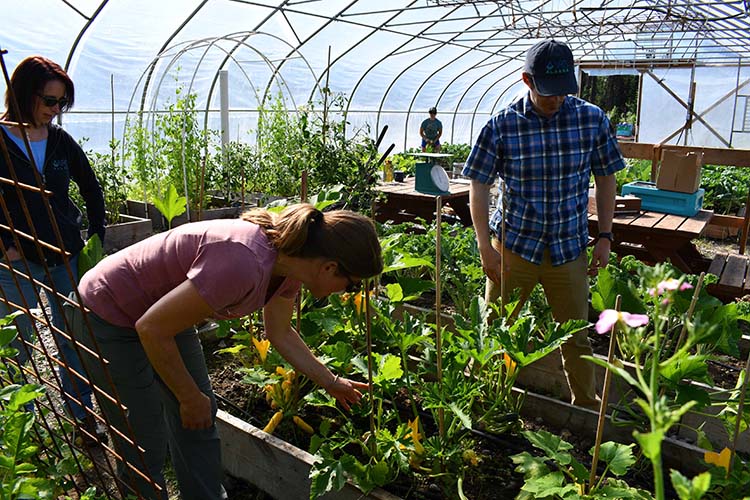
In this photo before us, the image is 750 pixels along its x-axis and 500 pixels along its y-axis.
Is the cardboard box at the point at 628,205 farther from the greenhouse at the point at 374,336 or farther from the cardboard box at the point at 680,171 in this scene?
the cardboard box at the point at 680,171

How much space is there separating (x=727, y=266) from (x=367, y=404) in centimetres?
311

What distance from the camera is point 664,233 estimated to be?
13.3 ft

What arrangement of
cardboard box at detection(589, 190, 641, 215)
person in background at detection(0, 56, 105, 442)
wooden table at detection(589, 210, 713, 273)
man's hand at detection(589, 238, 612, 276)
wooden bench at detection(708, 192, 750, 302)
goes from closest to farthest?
person in background at detection(0, 56, 105, 442)
man's hand at detection(589, 238, 612, 276)
wooden bench at detection(708, 192, 750, 302)
wooden table at detection(589, 210, 713, 273)
cardboard box at detection(589, 190, 641, 215)

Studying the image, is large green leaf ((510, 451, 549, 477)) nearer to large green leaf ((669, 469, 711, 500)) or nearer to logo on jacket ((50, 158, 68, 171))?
large green leaf ((669, 469, 711, 500))

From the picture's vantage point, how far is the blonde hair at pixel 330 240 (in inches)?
59.2

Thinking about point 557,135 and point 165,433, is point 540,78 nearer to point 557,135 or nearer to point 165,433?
point 557,135

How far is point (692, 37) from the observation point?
1316 cm

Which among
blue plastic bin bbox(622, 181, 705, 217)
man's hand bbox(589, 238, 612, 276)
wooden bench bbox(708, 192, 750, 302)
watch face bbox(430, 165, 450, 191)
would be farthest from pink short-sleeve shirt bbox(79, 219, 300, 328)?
blue plastic bin bbox(622, 181, 705, 217)

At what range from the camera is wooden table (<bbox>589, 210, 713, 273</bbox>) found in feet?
13.2

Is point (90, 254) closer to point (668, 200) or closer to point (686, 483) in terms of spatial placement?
point (686, 483)

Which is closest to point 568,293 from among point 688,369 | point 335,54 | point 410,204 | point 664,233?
point 688,369

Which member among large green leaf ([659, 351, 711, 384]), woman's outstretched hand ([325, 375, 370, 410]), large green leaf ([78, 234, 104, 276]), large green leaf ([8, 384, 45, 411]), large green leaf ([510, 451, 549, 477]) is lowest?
large green leaf ([510, 451, 549, 477])

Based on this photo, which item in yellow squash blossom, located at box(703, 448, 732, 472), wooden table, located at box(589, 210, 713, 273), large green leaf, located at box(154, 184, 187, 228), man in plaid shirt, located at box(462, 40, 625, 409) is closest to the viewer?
yellow squash blossom, located at box(703, 448, 732, 472)

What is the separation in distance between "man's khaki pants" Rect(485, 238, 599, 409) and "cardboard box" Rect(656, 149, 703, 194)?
7.70ft
